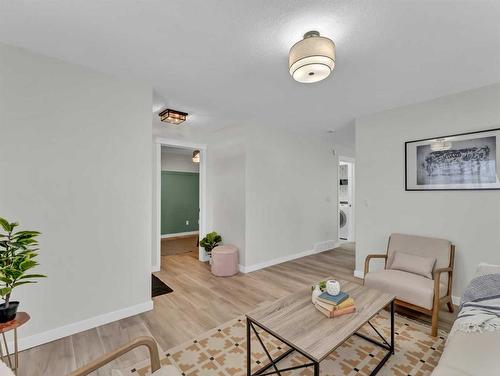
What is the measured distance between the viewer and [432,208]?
2.94 meters

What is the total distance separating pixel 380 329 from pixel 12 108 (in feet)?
12.4

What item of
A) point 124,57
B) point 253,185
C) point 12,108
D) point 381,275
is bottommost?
point 381,275

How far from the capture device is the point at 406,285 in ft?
7.68

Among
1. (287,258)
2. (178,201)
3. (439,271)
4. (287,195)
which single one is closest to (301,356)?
(439,271)

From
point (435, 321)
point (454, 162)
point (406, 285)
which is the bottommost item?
point (435, 321)

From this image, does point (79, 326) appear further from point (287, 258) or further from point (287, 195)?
point (287, 195)

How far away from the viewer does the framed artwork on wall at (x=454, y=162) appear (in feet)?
8.34

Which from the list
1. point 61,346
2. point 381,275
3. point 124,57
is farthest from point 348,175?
point 61,346

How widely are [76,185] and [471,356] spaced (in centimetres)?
309

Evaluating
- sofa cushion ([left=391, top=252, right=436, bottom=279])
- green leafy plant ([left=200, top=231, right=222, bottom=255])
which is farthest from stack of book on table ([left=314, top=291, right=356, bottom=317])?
green leafy plant ([left=200, top=231, right=222, bottom=255])

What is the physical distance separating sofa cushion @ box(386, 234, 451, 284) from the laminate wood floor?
559 mm

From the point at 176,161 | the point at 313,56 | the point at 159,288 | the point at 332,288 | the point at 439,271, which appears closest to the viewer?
the point at 313,56

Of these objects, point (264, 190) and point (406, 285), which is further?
point (264, 190)

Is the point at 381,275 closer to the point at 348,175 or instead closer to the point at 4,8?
the point at 4,8
